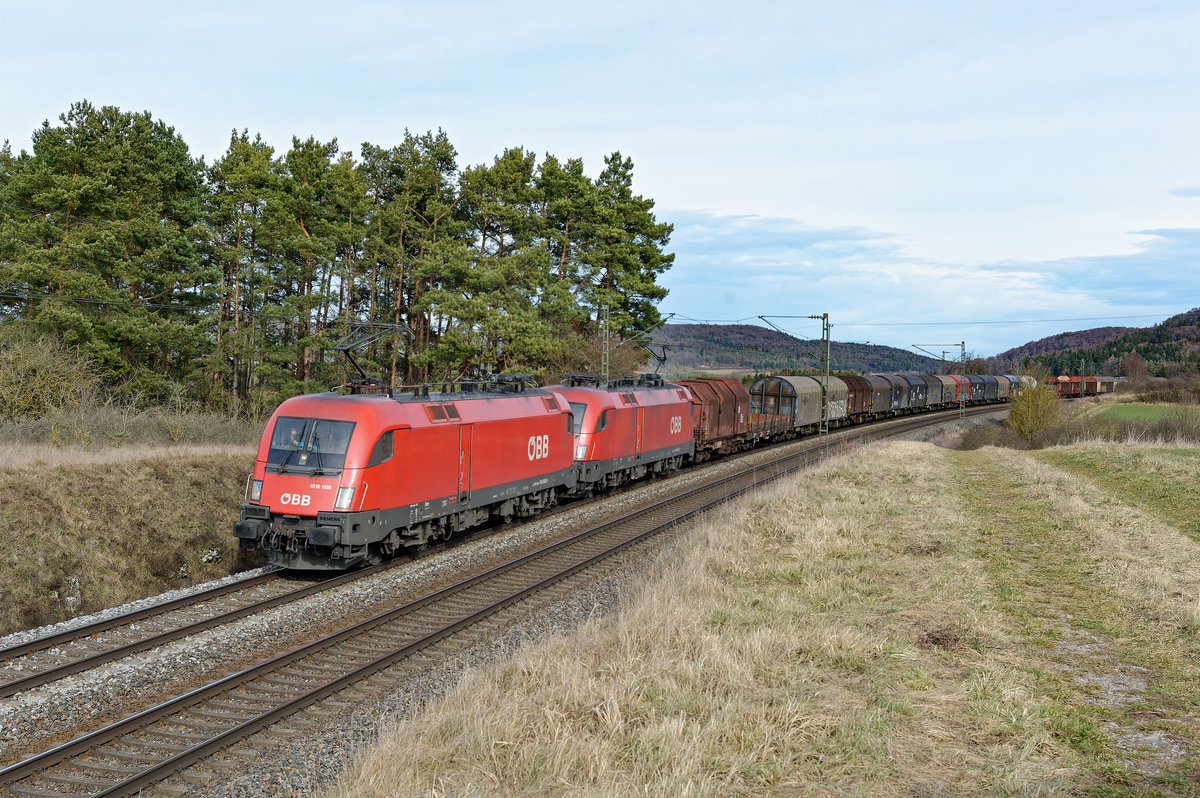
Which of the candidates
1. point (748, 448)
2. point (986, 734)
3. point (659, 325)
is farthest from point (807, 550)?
point (659, 325)

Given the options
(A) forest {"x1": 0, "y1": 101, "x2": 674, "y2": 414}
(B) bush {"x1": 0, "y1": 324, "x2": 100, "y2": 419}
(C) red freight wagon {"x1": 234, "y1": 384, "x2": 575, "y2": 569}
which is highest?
(A) forest {"x1": 0, "y1": 101, "x2": 674, "y2": 414}

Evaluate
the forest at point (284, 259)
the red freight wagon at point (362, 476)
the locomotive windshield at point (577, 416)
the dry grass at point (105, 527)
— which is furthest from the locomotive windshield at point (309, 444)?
the forest at point (284, 259)

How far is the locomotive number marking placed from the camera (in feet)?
65.6

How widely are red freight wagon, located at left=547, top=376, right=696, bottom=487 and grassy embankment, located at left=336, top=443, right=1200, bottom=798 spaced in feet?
27.1

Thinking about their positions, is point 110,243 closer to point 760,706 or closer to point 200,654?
point 200,654

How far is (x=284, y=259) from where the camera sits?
146 ft

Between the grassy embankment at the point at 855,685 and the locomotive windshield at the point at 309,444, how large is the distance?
594 cm

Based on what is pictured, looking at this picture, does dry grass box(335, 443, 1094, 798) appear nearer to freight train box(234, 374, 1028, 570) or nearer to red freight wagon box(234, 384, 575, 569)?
red freight wagon box(234, 384, 575, 569)

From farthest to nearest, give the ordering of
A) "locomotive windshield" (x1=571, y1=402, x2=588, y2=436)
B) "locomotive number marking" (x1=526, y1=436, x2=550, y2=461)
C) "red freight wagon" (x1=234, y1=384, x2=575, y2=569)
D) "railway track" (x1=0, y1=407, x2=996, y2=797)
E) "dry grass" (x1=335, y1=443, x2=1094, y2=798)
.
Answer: "locomotive windshield" (x1=571, y1=402, x2=588, y2=436)
"locomotive number marking" (x1=526, y1=436, x2=550, y2=461)
"red freight wagon" (x1=234, y1=384, x2=575, y2=569)
"railway track" (x1=0, y1=407, x2=996, y2=797)
"dry grass" (x1=335, y1=443, x2=1094, y2=798)

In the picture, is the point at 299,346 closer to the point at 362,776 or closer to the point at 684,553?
the point at 684,553

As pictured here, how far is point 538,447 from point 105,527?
32.2 ft

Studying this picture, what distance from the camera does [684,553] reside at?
52.7 feet

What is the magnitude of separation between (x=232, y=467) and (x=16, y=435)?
6661 mm

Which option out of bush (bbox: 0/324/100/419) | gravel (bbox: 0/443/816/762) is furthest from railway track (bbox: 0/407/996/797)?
bush (bbox: 0/324/100/419)
